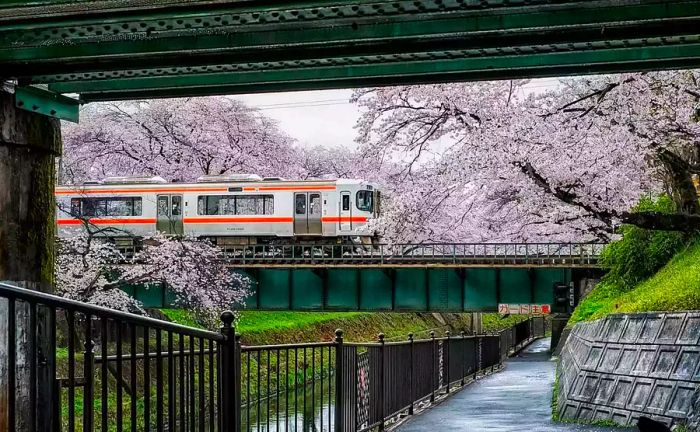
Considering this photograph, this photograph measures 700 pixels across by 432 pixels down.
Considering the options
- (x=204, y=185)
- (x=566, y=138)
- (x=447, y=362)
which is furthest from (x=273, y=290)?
(x=566, y=138)

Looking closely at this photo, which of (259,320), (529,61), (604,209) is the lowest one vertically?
(259,320)

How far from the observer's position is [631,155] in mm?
18016

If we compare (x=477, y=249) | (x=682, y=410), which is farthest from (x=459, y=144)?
(x=477, y=249)

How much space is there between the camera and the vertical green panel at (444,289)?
110 ft

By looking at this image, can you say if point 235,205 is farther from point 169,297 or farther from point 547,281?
point 547,281

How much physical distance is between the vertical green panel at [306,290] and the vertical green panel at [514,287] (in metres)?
6.63

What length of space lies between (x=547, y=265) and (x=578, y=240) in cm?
208

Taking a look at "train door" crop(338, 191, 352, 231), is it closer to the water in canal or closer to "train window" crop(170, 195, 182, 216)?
"train window" crop(170, 195, 182, 216)

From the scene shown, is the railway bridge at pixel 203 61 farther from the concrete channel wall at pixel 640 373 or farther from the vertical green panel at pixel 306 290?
the vertical green panel at pixel 306 290

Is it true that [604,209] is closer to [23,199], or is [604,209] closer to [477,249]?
[23,199]

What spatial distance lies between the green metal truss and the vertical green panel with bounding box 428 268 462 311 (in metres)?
25.2


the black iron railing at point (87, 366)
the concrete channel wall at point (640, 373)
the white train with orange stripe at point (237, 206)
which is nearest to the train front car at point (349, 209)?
the white train with orange stripe at point (237, 206)

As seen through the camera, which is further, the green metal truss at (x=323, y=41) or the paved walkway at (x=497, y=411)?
the paved walkway at (x=497, y=411)

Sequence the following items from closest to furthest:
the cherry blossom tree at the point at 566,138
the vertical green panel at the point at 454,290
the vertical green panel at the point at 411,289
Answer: the cherry blossom tree at the point at 566,138 → the vertical green panel at the point at 454,290 → the vertical green panel at the point at 411,289
